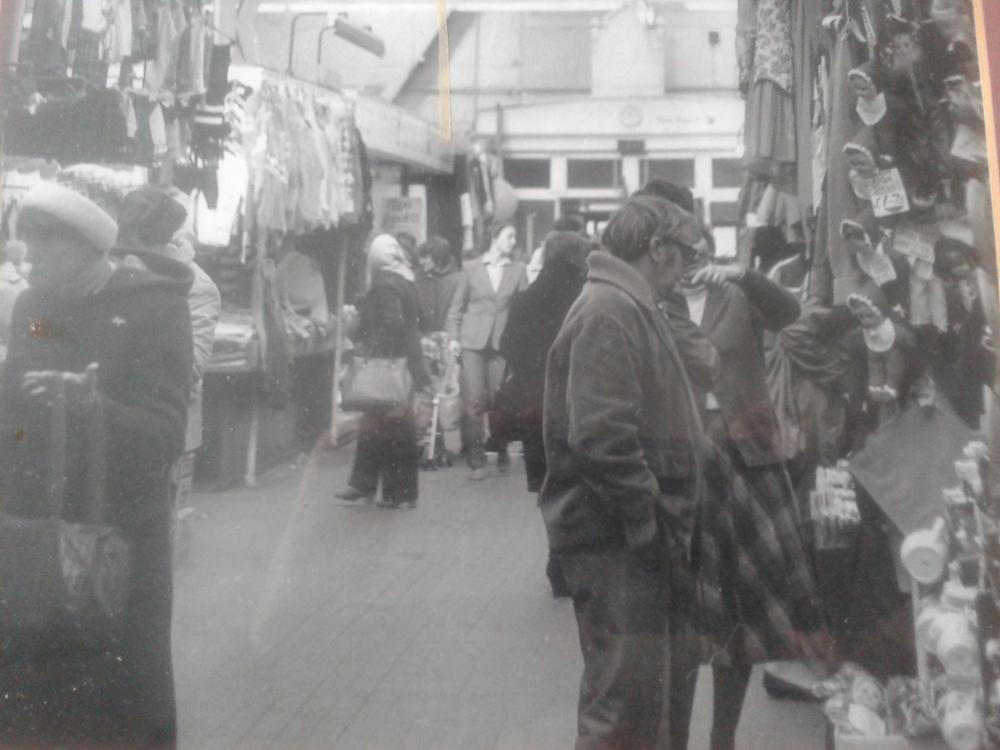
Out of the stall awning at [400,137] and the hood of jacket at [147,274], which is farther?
the stall awning at [400,137]

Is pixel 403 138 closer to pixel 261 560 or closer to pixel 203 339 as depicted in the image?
pixel 203 339

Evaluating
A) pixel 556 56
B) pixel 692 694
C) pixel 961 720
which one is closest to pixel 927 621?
pixel 961 720

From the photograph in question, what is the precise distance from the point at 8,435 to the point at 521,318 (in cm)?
117

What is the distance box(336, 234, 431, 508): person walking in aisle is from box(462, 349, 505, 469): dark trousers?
0.10 m

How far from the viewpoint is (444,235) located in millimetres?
2789

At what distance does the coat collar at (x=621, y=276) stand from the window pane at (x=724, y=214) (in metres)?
0.25

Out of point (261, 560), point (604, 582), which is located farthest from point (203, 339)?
point (604, 582)

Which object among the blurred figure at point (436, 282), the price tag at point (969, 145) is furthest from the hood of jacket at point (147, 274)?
the price tag at point (969, 145)

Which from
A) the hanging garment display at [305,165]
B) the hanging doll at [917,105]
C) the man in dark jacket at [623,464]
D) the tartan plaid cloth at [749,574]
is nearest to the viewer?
the man in dark jacket at [623,464]

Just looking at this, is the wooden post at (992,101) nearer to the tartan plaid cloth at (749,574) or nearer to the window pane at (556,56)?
the tartan plaid cloth at (749,574)

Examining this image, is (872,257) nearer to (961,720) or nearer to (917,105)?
(917,105)

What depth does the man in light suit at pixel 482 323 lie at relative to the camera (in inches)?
107

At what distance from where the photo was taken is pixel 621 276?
2.60 m

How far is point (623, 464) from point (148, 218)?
3.98 feet
